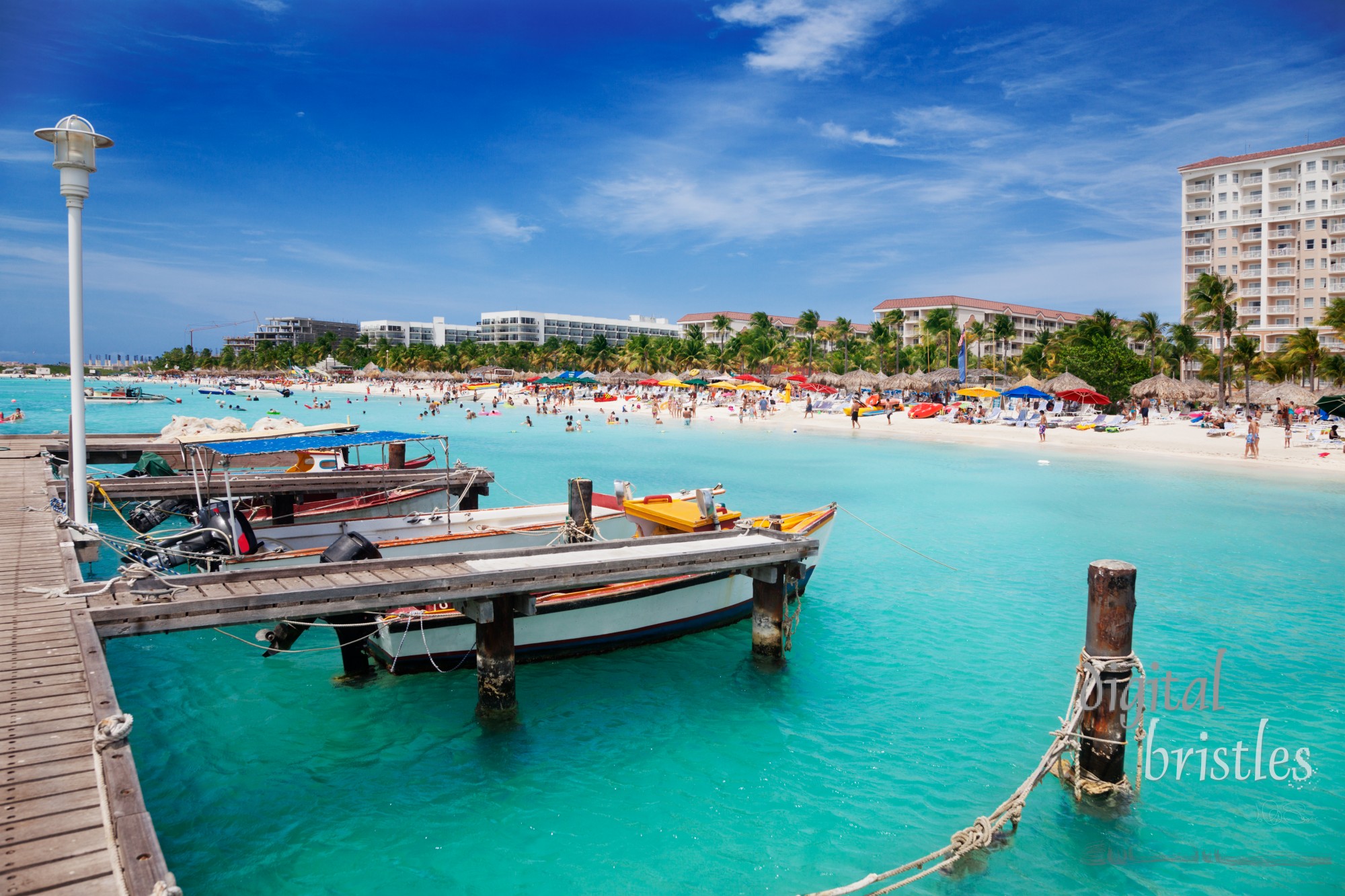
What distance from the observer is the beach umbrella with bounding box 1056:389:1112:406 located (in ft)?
185

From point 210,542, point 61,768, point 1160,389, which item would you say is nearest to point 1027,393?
point 1160,389

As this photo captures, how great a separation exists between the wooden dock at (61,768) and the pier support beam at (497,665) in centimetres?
417

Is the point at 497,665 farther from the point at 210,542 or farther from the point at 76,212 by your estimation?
the point at 76,212

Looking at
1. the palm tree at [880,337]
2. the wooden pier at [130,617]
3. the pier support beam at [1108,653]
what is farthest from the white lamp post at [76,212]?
the palm tree at [880,337]

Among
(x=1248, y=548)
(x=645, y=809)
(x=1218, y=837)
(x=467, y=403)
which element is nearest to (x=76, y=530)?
(x=645, y=809)

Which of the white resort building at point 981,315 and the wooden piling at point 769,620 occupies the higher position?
the white resort building at point 981,315

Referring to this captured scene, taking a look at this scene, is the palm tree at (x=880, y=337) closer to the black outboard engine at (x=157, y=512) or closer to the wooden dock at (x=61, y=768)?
the black outboard engine at (x=157, y=512)

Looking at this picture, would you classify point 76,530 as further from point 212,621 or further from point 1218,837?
point 1218,837

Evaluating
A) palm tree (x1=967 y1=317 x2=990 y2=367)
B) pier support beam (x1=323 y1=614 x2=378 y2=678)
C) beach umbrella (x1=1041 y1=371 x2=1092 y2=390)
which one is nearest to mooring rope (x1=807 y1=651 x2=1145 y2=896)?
pier support beam (x1=323 y1=614 x2=378 y2=678)

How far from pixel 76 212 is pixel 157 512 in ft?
39.4

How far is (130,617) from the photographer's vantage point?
25.6 ft

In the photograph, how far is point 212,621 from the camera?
310 inches

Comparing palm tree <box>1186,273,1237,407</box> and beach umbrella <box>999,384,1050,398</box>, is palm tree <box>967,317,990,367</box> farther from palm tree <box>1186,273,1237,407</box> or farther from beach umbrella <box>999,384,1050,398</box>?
beach umbrella <box>999,384,1050,398</box>

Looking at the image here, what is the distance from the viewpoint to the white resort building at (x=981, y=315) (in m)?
125
